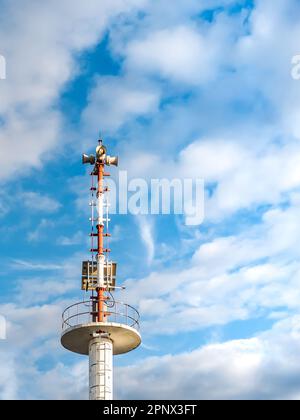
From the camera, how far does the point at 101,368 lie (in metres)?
52.5

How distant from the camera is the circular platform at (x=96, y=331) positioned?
52.7 m

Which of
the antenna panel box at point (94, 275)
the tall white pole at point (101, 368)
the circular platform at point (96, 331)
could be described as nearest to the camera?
the tall white pole at point (101, 368)

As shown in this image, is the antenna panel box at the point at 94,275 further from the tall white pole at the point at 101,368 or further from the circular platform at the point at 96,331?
the tall white pole at the point at 101,368

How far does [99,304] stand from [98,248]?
16.5ft

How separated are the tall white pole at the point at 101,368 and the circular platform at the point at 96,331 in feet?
2.08

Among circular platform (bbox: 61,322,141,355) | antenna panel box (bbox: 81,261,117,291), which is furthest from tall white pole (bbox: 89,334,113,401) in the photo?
antenna panel box (bbox: 81,261,117,291)

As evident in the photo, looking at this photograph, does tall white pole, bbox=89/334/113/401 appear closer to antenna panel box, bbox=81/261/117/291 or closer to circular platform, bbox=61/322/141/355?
circular platform, bbox=61/322/141/355

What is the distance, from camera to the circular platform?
5266cm

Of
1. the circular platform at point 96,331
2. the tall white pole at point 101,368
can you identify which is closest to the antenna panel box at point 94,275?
the circular platform at point 96,331

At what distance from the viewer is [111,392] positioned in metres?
51.8

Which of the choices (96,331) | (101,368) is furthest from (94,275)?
(101,368)
